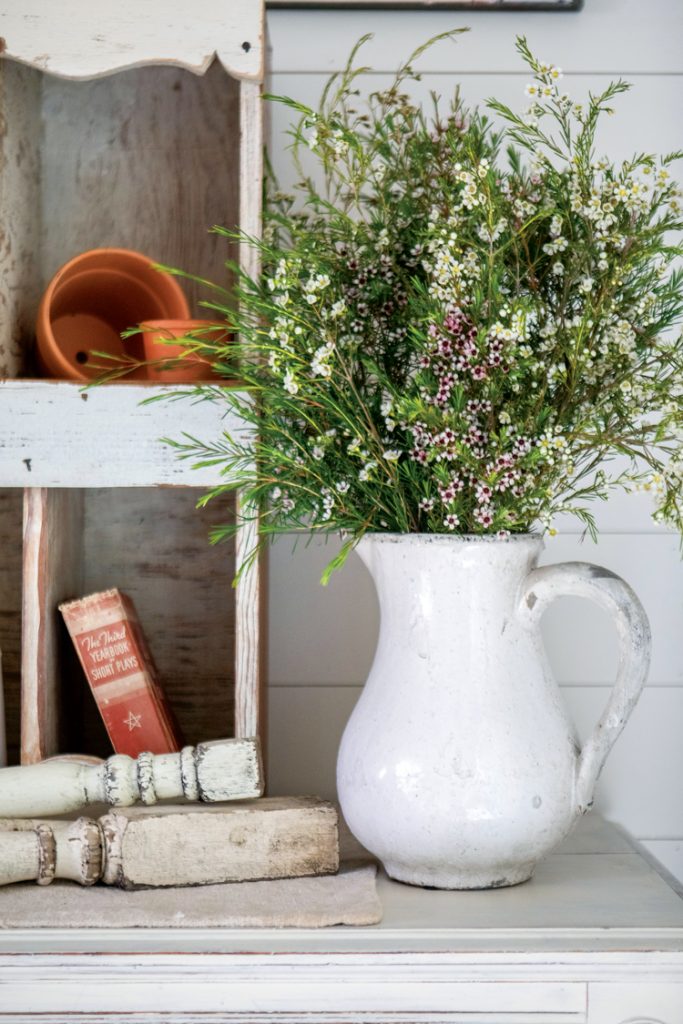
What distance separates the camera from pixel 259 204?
3.21ft

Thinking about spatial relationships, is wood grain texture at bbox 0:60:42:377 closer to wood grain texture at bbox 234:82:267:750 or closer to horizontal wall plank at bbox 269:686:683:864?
wood grain texture at bbox 234:82:267:750

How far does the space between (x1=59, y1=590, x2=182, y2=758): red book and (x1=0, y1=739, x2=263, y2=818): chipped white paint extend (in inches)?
5.2

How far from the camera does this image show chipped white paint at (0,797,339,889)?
2.78 ft

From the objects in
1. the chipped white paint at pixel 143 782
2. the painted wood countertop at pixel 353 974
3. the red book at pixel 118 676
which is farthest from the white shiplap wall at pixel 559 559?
the painted wood countertop at pixel 353 974

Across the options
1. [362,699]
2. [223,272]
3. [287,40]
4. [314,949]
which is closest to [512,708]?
[362,699]

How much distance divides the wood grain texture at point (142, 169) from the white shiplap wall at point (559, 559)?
86 mm

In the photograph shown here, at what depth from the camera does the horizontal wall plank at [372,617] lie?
50.5 inches

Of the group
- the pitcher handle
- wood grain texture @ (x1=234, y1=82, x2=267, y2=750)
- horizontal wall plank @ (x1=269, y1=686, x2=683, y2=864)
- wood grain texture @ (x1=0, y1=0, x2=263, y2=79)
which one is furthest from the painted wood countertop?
wood grain texture @ (x1=0, y1=0, x2=263, y2=79)

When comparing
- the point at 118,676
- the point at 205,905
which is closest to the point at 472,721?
the point at 205,905

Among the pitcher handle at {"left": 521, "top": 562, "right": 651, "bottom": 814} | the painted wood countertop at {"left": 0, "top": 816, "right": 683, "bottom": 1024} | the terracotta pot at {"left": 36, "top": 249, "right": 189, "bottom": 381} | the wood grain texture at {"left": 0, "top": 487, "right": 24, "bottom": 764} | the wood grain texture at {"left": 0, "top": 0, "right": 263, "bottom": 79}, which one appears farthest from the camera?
the wood grain texture at {"left": 0, "top": 487, "right": 24, "bottom": 764}

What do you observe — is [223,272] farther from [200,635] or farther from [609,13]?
[609,13]

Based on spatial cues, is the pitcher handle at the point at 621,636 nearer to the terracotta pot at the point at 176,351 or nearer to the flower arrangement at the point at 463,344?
the flower arrangement at the point at 463,344

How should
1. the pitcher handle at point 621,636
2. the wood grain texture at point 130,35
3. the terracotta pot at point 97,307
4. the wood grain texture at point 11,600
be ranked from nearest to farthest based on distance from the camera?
the pitcher handle at point 621,636 < the wood grain texture at point 130,35 < the terracotta pot at point 97,307 < the wood grain texture at point 11,600

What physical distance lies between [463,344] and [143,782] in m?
0.46
